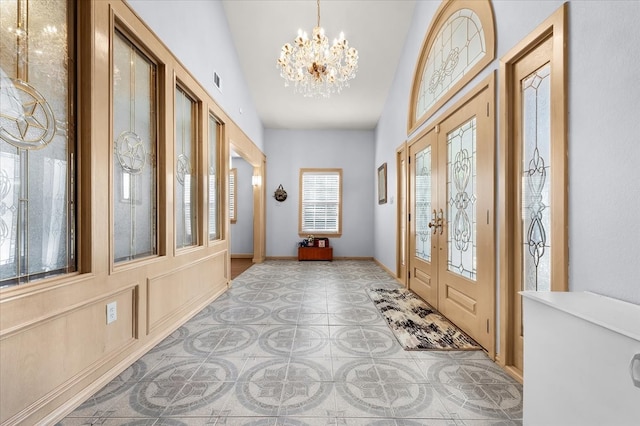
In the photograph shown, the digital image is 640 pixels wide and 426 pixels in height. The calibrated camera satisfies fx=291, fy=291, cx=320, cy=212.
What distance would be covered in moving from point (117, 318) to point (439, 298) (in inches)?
123

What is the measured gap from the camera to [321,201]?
7734 millimetres

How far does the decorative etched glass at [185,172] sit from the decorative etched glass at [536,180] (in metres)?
3.09

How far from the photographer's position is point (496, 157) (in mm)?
2254

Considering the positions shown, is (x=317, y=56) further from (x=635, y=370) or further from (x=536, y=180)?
(x=635, y=370)

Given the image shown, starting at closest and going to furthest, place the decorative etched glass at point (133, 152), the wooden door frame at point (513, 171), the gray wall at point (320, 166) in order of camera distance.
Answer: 1. the wooden door frame at point (513, 171)
2. the decorative etched glass at point (133, 152)
3. the gray wall at point (320, 166)

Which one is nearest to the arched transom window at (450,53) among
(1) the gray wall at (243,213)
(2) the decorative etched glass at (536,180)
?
(2) the decorative etched glass at (536,180)

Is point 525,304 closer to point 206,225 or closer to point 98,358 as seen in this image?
point 98,358

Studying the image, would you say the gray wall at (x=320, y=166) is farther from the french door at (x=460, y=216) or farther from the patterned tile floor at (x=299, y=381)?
the patterned tile floor at (x=299, y=381)

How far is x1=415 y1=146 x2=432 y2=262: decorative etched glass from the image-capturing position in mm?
3785

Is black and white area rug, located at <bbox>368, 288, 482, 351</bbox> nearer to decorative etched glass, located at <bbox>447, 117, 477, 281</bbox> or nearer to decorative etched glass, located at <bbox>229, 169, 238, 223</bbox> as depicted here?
decorative etched glass, located at <bbox>447, 117, 477, 281</bbox>

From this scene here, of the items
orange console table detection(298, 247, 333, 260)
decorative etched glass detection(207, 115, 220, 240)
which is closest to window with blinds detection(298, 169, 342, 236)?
orange console table detection(298, 247, 333, 260)

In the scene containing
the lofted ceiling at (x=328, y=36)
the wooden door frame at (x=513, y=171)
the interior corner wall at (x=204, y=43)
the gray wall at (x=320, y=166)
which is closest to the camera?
the wooden door frame at (x=513, y=171)

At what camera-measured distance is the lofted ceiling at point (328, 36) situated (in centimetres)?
444

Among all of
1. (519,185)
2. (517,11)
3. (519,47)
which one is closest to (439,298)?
(519,185)
